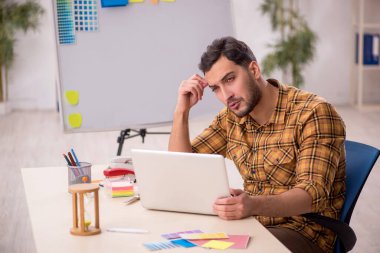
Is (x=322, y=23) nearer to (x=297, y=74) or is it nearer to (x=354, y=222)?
(x=297, y=74)

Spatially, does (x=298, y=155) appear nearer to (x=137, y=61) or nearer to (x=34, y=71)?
(x=137, y=61)

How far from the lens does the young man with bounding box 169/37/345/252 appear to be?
7.69 feet

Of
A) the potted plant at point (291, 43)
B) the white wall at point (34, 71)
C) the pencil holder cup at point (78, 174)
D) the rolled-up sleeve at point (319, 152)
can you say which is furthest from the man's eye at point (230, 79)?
the white wall at point (34, 71)

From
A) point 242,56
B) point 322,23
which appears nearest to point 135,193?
point 242,56

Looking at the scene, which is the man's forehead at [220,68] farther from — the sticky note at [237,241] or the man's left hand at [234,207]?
the sticky note at [237,241]

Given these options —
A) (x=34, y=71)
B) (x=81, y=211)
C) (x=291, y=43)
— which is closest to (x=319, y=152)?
(x=81, y=211)

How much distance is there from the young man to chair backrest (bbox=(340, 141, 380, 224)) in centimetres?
3

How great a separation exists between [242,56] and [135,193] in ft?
2.03

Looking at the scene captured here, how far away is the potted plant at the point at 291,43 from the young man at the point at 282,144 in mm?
5742

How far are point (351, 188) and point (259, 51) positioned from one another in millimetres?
6483

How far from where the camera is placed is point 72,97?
→ 3734mm

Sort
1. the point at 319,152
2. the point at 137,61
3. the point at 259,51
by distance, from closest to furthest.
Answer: the point at 319,152
the point at 137,61
the point at 259,51

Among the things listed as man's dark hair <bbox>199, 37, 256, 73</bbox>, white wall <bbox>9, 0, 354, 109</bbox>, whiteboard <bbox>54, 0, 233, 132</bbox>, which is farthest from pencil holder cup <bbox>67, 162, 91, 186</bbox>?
white wall <bbox>9, 0, 354, 109</bbox>

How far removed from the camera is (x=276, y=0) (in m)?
8.41
